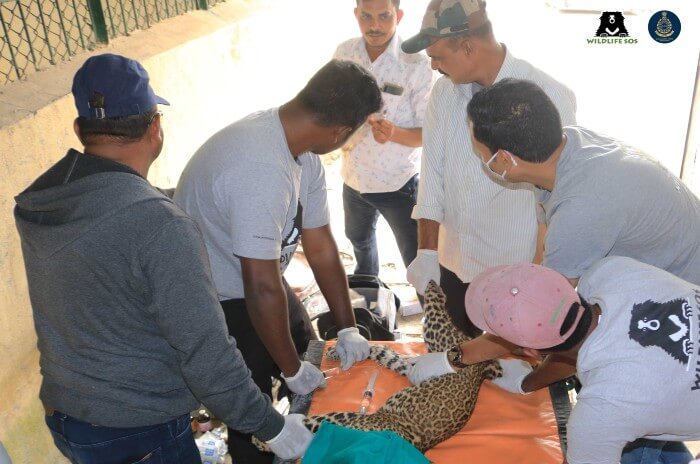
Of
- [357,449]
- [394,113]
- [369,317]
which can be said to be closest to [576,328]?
[357,449]

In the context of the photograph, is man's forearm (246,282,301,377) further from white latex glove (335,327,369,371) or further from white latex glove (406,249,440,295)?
white latex glove (406,249,440,295)

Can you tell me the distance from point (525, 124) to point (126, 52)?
2.65m

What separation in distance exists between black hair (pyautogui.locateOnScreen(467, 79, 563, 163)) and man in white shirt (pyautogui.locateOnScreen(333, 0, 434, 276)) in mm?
1778

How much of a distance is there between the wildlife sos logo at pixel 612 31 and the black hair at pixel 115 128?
7680mm

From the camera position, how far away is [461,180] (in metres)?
2.99

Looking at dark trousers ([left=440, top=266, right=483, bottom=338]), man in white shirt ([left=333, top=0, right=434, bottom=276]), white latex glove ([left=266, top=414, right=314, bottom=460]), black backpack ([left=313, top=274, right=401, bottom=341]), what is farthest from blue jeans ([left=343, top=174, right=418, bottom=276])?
white latex glove ([left=266, top=414, right=314, bottom=460])

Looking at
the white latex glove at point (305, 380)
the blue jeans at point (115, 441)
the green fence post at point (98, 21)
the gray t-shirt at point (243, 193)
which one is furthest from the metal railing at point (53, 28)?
the white latex glove at point (305, 380)

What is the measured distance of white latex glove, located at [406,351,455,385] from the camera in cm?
252

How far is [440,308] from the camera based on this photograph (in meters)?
2.83

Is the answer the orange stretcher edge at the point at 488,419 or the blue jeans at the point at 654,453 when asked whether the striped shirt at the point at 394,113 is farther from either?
the blue jeans at the point at 654,453

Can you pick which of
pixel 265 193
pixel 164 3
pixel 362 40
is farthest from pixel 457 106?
pixel 164 3

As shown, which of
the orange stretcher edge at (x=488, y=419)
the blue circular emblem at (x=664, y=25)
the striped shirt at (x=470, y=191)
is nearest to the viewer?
the orange stretcher edge at (x=488, y=419)

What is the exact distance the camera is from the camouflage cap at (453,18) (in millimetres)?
2730

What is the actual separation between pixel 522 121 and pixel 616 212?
41cm
